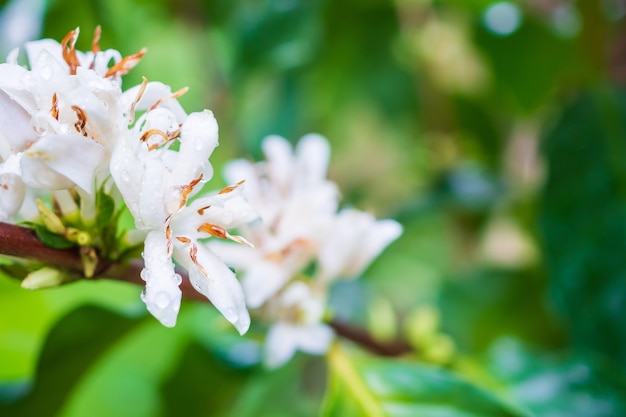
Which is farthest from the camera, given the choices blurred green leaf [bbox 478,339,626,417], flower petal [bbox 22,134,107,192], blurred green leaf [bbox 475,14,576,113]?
blurred green leaf [bbox 475,14,576,113]

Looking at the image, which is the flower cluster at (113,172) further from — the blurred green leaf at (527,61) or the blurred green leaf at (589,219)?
the blurred green leaf at (527,61)

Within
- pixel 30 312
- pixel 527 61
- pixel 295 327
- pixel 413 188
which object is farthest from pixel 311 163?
pixel 413 188

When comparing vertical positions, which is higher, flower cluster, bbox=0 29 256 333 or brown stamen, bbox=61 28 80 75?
brown stamen, bbox=61 28 80 75

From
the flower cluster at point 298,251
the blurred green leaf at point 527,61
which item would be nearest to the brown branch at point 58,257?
the flower cluster at point 298,251

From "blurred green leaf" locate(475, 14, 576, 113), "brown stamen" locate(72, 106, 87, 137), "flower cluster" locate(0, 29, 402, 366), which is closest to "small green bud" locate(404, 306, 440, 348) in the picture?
"flower cluster" locate(0, 29, 402, 366)

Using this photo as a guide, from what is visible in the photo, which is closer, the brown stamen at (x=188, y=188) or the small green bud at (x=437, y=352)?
the brown stamen at (x=188, y=188)

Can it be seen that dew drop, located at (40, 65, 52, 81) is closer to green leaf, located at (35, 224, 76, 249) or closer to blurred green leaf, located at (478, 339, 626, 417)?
green leaf, located at (35, 224, 76, 249)

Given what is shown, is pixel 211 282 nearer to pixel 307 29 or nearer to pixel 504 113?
pixel 307 29
